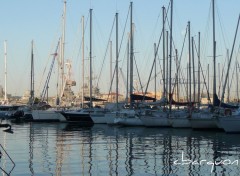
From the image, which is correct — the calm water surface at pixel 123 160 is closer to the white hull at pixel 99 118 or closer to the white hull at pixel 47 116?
the white hull at pixel 99 118

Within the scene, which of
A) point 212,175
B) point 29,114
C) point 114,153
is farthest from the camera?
point 29,114

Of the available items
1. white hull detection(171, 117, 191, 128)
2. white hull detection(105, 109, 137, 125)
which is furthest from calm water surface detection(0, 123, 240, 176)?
white hull detection(105, 109, 137, 125)

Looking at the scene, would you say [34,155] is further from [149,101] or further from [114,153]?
[149,101]

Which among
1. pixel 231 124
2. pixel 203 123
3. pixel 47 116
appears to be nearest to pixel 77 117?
pixel 47 116

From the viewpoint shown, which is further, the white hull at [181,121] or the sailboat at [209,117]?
the white hull at [181,121]

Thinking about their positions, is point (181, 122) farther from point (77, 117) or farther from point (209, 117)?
point (77, 117)

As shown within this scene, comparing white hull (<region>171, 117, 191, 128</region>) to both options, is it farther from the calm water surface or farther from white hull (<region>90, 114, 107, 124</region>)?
the calm water surface

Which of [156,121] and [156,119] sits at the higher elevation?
[156,119]

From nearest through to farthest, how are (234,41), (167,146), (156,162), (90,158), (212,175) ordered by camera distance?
(212,175) → (156,162) → (90,158) → (167,146) → (234,41)

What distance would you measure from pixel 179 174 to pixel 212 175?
129cm

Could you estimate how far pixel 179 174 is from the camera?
18.0 m

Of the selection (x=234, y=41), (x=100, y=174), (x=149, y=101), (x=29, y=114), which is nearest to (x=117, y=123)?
(x=149, y=101)

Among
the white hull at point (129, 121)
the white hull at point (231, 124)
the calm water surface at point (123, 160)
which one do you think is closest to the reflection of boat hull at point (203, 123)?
the white hull at point (231, 124)

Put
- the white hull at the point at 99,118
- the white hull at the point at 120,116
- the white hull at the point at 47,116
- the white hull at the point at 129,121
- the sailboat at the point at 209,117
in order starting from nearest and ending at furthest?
the sailboat at the point at 209,117, the white hull at the point at 129,121, the white hull at the point at 120,116, the white hull at the point at 99,118, the white hull at the point at 47,116
